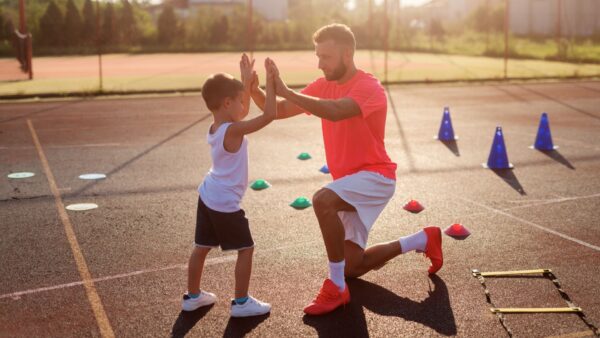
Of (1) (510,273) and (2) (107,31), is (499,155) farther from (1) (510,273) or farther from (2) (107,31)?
(2) (107,31)

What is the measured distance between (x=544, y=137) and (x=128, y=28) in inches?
1331

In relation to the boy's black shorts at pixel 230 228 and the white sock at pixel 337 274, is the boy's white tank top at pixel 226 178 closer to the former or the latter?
the boy's black shorts at pixel 230 228

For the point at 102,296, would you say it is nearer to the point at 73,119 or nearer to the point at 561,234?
the point at 561,234

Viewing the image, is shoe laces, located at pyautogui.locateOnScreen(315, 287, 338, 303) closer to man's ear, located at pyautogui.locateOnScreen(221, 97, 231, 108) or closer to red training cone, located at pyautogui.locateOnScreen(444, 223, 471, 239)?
man's ear, located at pyautogui.locateOnScreen(221, 97, 231, 108)

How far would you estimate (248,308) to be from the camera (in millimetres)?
4781

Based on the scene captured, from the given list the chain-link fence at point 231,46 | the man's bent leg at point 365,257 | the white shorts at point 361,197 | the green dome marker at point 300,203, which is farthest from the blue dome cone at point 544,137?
the chain-link fence at point 231,46

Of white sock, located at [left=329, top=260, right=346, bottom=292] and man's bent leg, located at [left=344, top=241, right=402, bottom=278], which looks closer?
white sock, located at [left=329, top=260, right=346, bottom=292]

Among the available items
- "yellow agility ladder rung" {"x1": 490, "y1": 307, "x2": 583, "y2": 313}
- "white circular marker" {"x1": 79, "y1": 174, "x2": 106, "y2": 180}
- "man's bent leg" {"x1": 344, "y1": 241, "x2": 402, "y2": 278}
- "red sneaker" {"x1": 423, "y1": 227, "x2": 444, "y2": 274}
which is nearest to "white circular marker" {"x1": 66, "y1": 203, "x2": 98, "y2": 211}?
"white circular marker" {"x1": 79, "y1": 174, "x2": 106, "y2": 180}

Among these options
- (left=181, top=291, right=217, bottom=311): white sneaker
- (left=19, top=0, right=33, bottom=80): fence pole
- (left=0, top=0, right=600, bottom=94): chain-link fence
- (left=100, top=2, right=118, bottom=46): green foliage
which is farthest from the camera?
(left=100, top=2, right=118, bottom=46): green foliage

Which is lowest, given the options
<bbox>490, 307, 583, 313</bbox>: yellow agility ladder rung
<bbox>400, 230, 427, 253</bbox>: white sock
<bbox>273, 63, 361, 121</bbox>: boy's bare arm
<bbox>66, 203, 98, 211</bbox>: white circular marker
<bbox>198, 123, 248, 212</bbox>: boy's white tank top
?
<bbox>490, 307, 583, 313</bbox>: yellow agility ladder rung

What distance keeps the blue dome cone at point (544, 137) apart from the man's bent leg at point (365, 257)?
21.7 feet

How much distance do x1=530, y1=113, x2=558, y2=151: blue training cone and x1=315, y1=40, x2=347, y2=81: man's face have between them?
697cm

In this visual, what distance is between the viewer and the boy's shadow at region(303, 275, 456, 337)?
15.1ft

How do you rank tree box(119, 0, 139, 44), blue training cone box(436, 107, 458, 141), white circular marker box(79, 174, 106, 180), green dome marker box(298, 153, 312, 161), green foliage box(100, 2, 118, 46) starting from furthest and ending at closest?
1. tree box(119, 0, 139, 44)
2. green foliage box(100, 2, 118, 46)
3. blue training cone box(436, 107, 458, 141)
4. green dome marker box(298, 153, 312, 161)
5. white circular marker box(79, 174, 106, 180)
